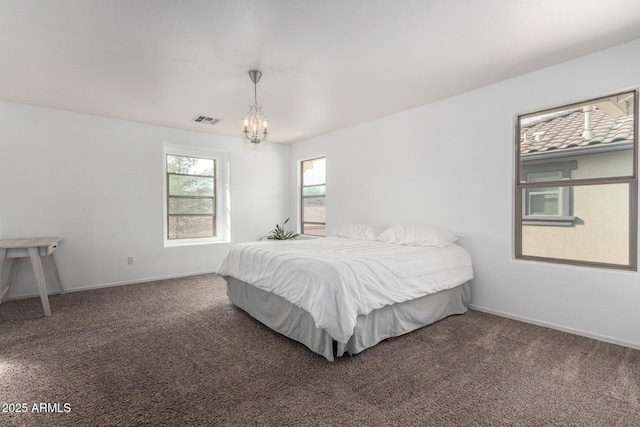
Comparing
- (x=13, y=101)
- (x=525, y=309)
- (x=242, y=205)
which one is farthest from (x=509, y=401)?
(x=13, y=101)

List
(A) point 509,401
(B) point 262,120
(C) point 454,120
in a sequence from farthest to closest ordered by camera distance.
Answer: (C) point 454,120, (B) point 262,120, (A) point 509,401

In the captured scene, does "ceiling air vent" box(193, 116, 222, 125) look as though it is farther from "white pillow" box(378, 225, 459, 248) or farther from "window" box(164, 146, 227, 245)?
"white pillow" box(378, 225, 459, 248)

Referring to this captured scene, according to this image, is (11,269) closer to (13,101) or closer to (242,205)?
(13,101)

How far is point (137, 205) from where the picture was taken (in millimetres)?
4957

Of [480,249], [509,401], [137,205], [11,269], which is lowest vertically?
[509,401]

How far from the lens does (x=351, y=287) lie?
246 cm

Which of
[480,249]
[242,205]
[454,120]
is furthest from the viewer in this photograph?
[242,205]

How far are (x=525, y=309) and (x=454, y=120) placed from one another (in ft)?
7.39

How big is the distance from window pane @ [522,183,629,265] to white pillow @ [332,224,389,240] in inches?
71.8

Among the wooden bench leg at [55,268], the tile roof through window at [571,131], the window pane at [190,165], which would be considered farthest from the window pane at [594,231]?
the wooden bench leg at [55,268]

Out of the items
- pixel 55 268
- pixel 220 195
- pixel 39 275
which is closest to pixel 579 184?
pixel 220 195

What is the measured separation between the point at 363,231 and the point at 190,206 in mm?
3112

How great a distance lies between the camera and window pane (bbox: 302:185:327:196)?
6.01 metres

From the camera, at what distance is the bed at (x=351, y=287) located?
2418 mm
